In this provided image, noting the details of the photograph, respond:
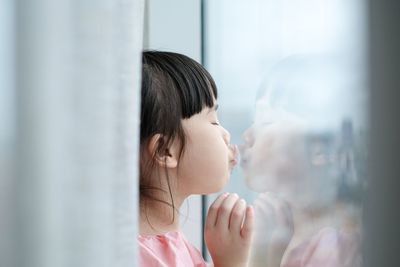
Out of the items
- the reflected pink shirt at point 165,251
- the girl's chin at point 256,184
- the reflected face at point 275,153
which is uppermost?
the reflected face at point 275,153

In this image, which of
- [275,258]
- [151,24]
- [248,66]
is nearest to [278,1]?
[248,66]

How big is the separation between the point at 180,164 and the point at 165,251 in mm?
134

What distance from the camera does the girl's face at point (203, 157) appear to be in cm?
84

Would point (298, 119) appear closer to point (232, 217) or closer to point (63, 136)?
point (232, 217)

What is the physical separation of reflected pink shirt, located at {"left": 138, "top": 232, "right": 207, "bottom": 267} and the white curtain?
0.33m

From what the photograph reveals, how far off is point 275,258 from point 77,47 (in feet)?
2.58

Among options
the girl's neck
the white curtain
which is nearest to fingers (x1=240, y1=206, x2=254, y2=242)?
the girl's neck

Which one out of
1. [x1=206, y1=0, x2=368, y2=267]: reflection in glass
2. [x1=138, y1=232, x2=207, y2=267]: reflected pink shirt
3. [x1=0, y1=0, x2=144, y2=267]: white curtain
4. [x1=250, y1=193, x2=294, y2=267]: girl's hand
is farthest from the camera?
[x1=250, y1=193, x2=294, y2=267]: girl's hand

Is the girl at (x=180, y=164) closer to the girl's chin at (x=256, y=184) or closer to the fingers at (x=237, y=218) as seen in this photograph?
the fingers at (x=237, y=218)

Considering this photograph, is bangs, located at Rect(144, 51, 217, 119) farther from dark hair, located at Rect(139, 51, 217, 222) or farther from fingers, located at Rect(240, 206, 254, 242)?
fingers, located at Rect(240, 206, 254, 242)

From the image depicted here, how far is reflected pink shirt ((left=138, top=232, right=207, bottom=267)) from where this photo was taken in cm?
78

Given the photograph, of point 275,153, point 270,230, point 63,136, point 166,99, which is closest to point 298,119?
point 275,153

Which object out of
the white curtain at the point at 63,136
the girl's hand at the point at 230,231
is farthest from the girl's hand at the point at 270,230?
the white curtain at the point at 63,136

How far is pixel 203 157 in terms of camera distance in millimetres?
843
